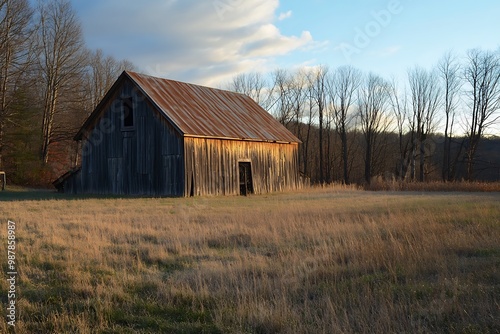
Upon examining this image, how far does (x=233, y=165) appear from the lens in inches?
1057

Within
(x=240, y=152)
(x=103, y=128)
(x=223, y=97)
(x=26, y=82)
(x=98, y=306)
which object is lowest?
(x=98, y=306)

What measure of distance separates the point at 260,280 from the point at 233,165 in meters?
20.8

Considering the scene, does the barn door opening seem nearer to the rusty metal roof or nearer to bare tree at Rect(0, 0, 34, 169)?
the rusty metal roof

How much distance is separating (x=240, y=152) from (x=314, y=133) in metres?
33.9

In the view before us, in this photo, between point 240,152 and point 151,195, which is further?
point 240,152

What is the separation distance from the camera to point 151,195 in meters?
24.4

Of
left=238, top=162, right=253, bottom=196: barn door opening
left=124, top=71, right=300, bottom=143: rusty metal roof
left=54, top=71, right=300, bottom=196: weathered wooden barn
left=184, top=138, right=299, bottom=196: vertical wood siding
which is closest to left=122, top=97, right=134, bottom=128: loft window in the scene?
left=54, top=71, right=300, bottom=196: weathered wooden barn

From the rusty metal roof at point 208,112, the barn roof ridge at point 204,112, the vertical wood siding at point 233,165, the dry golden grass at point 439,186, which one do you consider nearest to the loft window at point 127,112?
the barn roof ridge at point 204,112

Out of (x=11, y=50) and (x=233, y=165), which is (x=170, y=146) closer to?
(x=233, y=165)

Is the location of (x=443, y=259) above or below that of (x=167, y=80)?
below

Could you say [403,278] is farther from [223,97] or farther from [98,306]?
[223,97]

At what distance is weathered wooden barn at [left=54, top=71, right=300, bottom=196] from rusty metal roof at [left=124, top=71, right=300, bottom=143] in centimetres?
7

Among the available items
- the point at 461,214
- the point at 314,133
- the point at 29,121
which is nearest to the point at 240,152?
the point at 461,214

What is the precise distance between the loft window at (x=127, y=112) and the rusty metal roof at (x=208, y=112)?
1.57m
